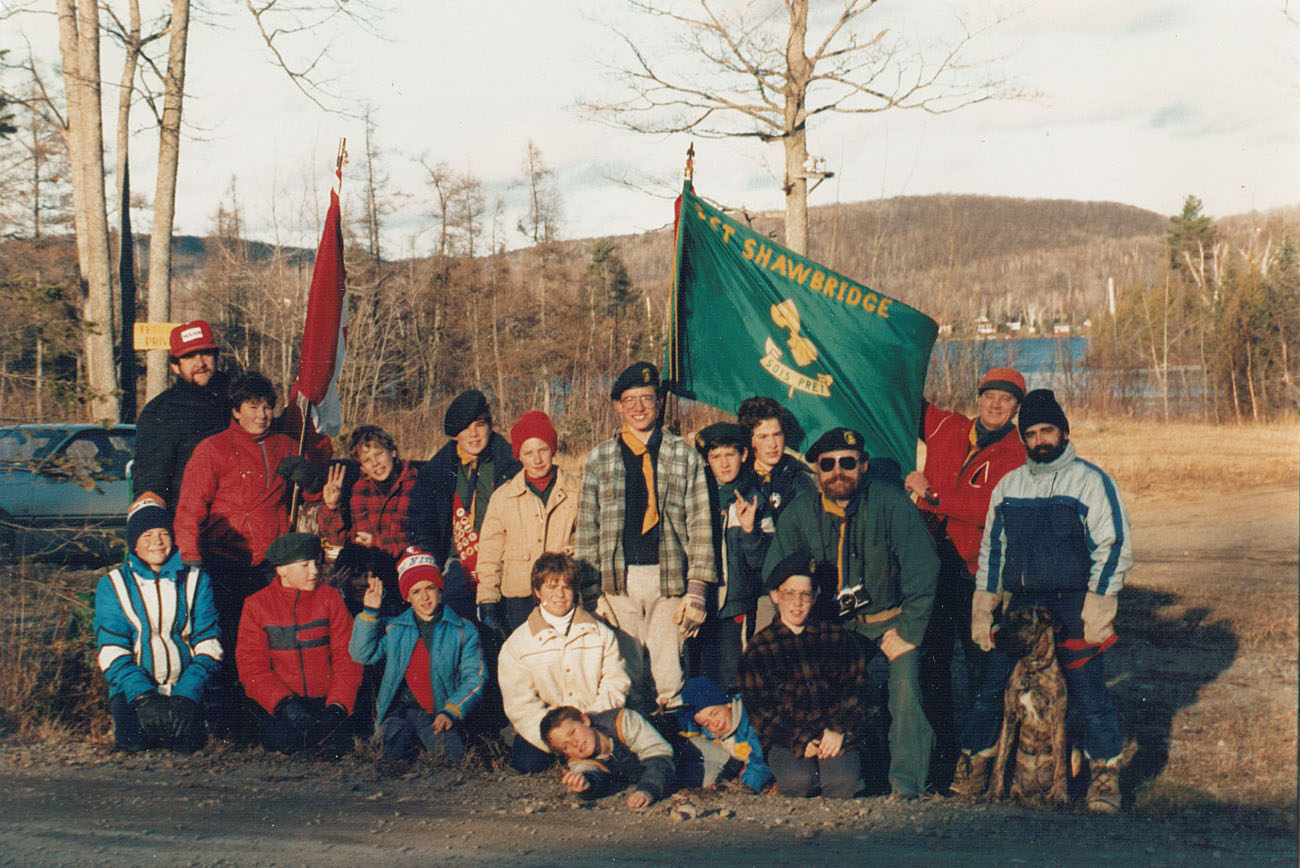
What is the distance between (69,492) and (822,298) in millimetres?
7124

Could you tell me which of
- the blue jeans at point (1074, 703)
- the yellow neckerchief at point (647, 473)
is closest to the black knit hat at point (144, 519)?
the yellow neckerchief at point (647, 473)

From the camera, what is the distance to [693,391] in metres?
6.57

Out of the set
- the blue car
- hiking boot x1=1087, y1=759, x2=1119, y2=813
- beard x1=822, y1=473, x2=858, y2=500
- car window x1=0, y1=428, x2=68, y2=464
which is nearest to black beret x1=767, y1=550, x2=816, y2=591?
beard x1=822, y1=473, x2=858, y2=500

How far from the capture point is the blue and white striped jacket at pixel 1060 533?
489 cm

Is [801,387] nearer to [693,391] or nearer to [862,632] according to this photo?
[693,391]

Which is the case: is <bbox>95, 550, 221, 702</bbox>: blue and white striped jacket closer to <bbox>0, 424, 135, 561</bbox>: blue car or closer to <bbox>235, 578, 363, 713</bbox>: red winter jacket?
<bbox>235, 578, 363, 713</bbox>: red winter jacket

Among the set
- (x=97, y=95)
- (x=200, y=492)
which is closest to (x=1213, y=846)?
(x=200, y=492)

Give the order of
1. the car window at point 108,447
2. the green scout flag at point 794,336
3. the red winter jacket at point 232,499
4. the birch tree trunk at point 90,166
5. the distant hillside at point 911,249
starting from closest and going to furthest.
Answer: the red winter jacket at point 232,499
the green scout flag at point 794,336
the car window at point 108,447
the birch tree trunk at point 90,166
the distant hillside at point 911,249

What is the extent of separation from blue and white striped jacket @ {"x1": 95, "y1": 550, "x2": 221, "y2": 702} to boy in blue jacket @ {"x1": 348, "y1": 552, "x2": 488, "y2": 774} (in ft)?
2.51

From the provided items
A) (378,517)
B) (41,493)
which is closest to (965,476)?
(378,517)

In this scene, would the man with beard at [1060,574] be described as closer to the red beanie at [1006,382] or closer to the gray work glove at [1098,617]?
the gray work glove at [1098,617]

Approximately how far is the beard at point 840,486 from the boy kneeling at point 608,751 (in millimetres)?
1436

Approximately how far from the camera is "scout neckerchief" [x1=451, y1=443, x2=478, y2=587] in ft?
20.0

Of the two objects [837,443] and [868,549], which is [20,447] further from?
[868,549]
